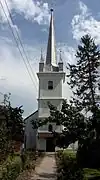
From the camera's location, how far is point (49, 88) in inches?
2420

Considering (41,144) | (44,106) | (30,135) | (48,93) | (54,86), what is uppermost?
(54,86)

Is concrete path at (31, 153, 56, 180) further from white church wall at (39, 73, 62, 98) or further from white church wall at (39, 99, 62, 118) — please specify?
white church wall at (39, 73, 62, 98)

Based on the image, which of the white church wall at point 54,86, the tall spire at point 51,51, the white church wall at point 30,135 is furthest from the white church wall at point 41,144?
the tall spire at point 51,51

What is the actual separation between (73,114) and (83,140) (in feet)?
12.2

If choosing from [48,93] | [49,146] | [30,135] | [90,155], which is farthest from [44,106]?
[90,155]

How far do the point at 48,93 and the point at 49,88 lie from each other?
1035mm

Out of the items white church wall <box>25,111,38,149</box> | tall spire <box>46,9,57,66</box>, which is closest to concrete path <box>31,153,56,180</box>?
white church wall <box>25,111,38,149</box>

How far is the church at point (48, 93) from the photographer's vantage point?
2341 inches

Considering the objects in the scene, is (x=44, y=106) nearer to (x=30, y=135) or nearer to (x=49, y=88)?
(x=49, y=88)

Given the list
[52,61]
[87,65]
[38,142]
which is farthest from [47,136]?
[87,65]

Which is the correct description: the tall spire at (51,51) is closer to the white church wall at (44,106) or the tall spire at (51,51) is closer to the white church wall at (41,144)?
the white church wall at (44,106)

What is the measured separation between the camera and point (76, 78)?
47.5 m

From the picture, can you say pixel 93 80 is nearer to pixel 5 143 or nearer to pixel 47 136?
pixel 47 136

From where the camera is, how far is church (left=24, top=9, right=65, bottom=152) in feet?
195
